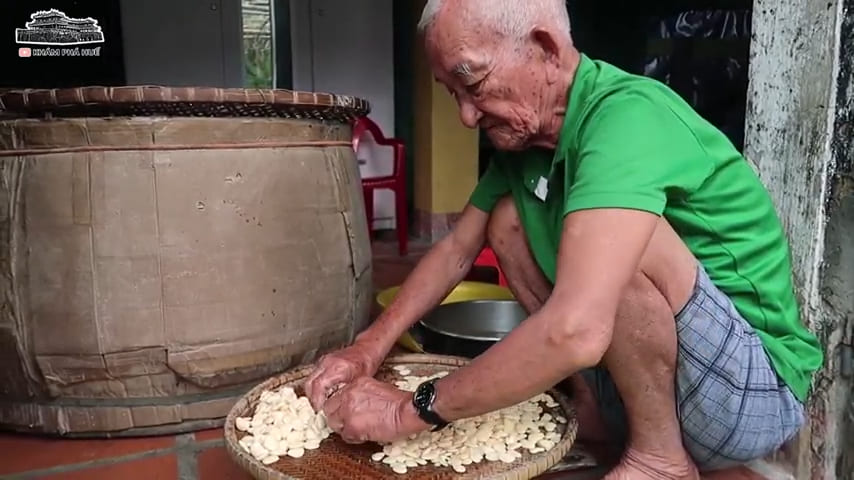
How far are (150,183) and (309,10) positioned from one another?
10.3 ft

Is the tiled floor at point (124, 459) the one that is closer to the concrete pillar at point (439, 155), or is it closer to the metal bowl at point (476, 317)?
the metal bowl at point (476, 317)

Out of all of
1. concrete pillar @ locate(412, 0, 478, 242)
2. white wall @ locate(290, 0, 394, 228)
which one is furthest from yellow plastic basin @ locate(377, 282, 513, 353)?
white wall @ locate(290, 0, 394, 228)

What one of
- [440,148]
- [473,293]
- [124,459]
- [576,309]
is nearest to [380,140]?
[440,148]

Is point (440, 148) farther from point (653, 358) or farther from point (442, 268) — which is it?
point (653, 358)

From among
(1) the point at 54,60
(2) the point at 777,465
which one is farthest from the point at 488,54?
(1) the point at 54,60

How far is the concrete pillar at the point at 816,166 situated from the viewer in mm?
1074

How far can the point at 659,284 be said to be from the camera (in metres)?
0.93

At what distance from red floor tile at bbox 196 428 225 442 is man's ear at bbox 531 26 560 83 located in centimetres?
97

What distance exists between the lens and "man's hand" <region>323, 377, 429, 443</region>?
2.95 ft

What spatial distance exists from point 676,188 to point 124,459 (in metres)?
1.09

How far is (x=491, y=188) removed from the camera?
1.28 metres

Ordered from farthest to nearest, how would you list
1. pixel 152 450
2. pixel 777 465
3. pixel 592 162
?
pixel 152 450 → pixel 777 465 → pixel 592 162

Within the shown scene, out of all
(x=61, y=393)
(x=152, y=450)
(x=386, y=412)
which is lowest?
(x=152, y=450)

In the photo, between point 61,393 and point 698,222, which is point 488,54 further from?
point 61,393
